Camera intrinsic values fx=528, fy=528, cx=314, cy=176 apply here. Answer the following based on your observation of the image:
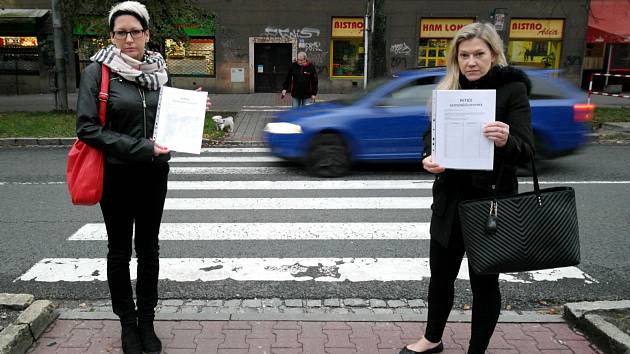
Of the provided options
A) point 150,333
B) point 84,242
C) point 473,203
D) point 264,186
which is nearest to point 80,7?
point 264,186

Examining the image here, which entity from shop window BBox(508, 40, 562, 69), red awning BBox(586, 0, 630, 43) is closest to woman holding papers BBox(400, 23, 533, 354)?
shop window BBox(508, 40, 562, 69)

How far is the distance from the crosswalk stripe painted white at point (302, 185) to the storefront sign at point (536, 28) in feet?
59.1

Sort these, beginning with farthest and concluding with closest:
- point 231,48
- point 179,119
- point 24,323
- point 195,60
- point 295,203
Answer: point 195,60
point 231,48
point 295,203
point 24,323
point 179,119

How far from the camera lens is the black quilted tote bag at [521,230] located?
8.54 ft

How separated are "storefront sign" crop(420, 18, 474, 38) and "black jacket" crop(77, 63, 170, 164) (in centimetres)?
2176

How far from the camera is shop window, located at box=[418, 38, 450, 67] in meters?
23.4

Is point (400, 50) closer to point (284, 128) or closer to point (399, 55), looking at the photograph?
point (399, 55)

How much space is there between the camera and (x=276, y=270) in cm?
471

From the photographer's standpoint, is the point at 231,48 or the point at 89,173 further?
the point at 231,48

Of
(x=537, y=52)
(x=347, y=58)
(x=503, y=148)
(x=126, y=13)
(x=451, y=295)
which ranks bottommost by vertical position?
(x=451, y=295)

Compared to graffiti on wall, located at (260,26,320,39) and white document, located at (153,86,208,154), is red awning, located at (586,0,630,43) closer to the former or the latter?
graffiti on wall, located at (260,26,320,39)

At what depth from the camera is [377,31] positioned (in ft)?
51.3

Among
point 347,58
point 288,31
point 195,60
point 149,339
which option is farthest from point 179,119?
point 195,60

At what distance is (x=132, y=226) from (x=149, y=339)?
28.0 inches
